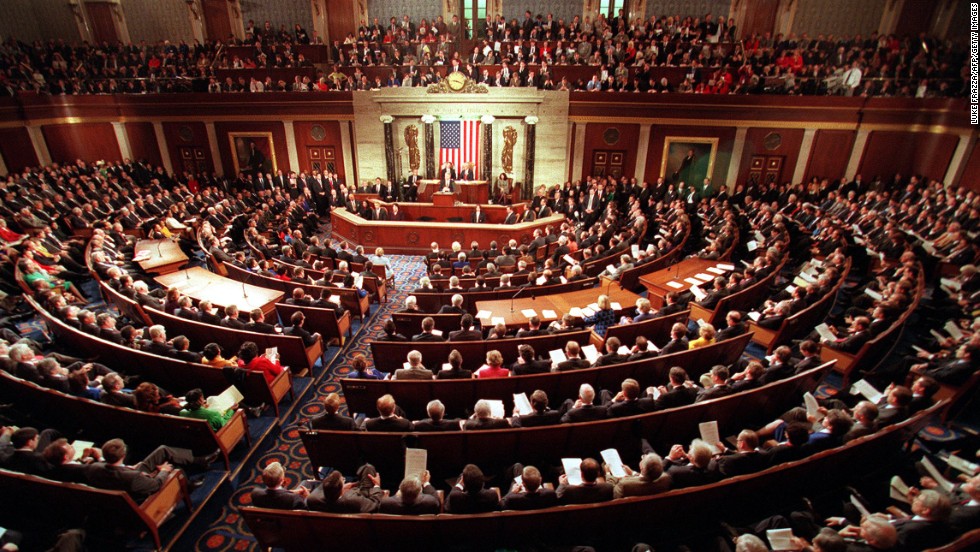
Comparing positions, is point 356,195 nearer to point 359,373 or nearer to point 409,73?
point 409,73

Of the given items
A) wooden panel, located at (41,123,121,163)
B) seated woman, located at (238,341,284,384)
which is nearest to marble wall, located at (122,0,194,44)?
wooden panel, located at (41,123,121,163)

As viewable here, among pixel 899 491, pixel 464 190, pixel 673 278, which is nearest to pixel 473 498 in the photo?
pixel 899 491

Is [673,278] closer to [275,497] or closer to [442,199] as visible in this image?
[275,497]

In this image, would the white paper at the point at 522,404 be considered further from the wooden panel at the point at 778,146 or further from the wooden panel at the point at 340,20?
the wooden panel at the point at 340,20

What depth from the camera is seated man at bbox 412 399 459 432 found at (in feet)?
14.5

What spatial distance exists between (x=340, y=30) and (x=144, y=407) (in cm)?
1937

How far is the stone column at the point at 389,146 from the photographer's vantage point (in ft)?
54.9

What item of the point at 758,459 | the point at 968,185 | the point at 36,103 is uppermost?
the point at 36,103

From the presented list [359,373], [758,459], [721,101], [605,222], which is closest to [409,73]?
[605,222]

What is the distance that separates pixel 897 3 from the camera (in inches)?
651

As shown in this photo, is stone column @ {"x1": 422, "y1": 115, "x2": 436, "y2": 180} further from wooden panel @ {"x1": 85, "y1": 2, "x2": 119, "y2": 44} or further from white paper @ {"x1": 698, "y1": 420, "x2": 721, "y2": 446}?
wooden panel @ {"x1": 85, "y1": 2, "x2": 119, "y2": 44}

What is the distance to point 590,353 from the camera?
20.2 feet

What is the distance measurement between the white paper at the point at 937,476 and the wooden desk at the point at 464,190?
44.2 ft

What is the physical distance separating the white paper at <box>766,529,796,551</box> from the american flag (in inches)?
591
